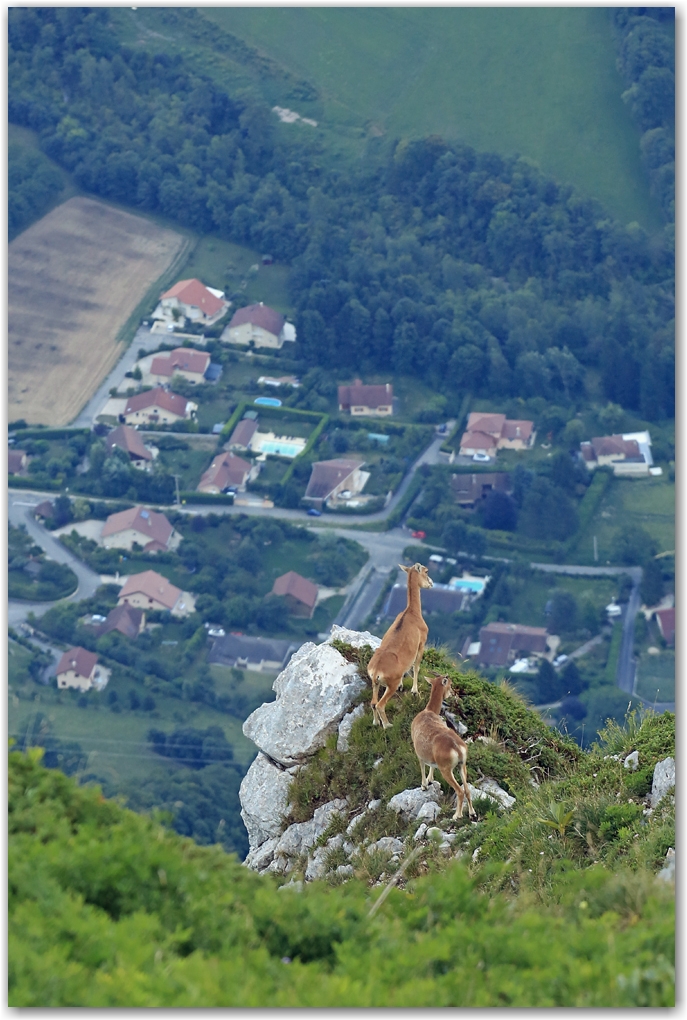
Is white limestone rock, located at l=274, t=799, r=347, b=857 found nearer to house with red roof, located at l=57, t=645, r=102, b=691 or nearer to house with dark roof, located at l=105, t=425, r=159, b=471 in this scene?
house with red roof, located at l=57, t=645, r=102, b=691

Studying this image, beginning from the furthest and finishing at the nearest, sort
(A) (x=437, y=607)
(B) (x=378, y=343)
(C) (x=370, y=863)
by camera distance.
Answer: (B) (x=378, y=343)
(A) (x=437, y=607)
(C) (x=370, y=863)

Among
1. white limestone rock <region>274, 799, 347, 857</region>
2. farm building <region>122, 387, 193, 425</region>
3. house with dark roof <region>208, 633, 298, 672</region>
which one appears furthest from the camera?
farm building <region>122, 387, 193, 425</region>

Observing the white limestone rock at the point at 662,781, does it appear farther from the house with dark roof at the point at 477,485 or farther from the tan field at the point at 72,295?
the tan field at the point at 72,295

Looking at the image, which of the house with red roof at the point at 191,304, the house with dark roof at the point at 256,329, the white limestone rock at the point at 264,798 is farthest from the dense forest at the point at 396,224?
the white limestone rock at the point at 264,798

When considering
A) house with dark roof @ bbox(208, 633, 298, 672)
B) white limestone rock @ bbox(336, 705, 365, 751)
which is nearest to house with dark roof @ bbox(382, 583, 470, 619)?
house with dark roof @ bbox(208, 633, 298, 672)

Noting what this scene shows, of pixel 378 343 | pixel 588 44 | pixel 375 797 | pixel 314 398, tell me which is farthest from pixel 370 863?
pixel 378 343

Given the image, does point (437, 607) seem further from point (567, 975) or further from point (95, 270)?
point (567, 975)

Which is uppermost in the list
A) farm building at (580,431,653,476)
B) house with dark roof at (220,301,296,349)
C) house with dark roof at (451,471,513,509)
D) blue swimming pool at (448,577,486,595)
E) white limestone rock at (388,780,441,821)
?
white limestone rock at (388,780,441,821)
